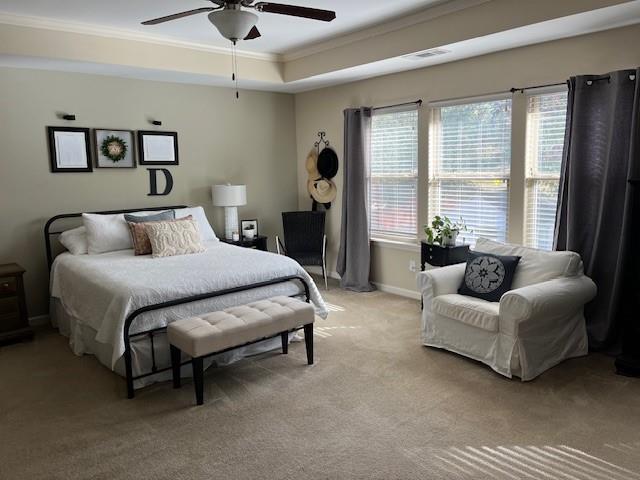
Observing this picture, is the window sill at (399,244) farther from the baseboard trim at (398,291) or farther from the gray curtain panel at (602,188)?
the gray curtain panel at (602,188)

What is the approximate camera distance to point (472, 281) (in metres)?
3.87

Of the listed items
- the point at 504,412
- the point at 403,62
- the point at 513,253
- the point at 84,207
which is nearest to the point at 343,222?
the point at 403,62

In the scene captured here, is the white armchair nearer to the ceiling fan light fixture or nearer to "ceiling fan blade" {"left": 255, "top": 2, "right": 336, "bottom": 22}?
"ceiling fan blade" {"left": 255, "top": 2, "right": 336, "bottom": 22}

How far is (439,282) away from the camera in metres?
3.89

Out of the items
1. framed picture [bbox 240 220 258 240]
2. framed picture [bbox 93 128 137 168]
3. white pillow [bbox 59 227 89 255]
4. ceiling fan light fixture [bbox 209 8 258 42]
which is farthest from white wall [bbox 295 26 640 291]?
white pillow [bbox 59 227 89 255]

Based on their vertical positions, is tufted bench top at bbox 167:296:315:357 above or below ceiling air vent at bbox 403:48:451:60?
below

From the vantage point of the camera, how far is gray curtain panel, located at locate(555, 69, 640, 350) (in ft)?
11.6

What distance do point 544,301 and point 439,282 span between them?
803 millimetres

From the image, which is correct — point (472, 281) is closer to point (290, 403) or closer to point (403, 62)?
point (290, 403)

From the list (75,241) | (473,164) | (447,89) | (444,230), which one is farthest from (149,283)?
(447,89)

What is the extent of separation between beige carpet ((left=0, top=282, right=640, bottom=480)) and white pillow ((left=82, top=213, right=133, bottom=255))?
3.43 feet

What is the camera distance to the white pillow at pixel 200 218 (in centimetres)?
517

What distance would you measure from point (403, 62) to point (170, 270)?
9.31 ft

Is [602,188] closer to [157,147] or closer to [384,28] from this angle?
[384,28]
